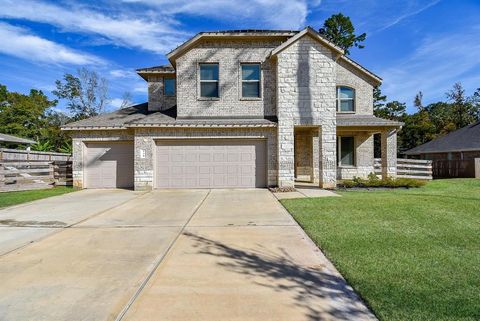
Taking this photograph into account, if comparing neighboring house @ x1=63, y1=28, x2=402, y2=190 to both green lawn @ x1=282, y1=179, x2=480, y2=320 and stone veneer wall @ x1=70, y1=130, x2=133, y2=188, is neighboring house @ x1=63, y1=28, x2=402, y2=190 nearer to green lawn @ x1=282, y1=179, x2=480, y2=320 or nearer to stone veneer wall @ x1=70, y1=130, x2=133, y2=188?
stone veneer wall @ x1=70, y1=130, x2=133, y2=188

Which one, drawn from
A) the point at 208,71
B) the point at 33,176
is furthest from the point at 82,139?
the point at 208,71

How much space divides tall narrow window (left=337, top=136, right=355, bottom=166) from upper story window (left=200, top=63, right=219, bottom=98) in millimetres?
8091

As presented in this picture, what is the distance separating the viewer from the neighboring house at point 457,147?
23591mm

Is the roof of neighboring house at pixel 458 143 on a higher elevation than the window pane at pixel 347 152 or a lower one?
higher

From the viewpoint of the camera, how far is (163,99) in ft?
56.3

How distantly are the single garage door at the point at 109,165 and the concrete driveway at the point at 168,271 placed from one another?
6936mm

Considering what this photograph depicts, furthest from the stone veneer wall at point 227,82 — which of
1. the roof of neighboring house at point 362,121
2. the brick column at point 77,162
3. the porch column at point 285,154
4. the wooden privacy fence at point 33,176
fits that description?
the wooden privacy fence at point 33,176

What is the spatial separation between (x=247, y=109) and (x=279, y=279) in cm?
1102

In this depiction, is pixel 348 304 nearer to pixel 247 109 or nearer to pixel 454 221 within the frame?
pixel 454 221

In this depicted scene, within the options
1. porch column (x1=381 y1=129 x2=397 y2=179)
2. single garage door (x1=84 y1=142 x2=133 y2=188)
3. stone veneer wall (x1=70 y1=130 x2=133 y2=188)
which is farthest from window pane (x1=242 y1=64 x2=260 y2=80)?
porch column (x1=381 y1=129 x2=397 y2=179)

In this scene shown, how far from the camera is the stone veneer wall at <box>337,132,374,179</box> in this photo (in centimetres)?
1744

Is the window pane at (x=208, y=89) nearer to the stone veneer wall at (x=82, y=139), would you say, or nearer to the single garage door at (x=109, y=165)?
the stone veneer wall at (x=82, y=139)

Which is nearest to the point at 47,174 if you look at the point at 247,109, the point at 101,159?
the point at 101,159

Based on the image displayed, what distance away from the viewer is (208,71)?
14.4 meters
